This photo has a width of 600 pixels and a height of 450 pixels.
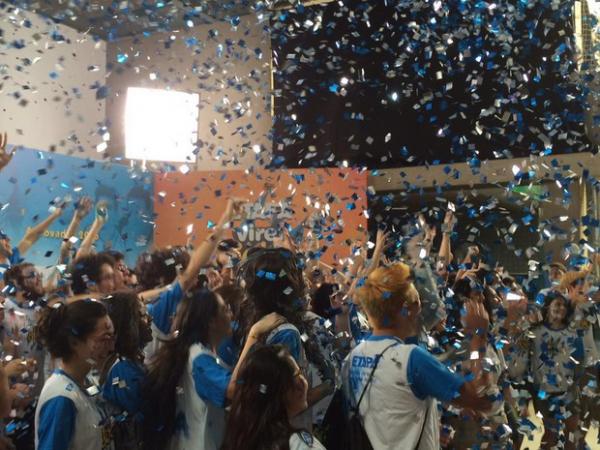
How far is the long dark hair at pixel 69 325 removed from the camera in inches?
89.7

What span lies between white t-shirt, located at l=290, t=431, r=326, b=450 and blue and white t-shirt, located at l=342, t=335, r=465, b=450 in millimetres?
471

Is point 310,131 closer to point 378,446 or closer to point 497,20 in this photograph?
point 497,20

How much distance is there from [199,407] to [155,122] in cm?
568

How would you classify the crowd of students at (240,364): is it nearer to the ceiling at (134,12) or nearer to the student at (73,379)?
the student at (73,379)

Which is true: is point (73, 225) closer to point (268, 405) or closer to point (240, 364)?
point (240, 364)

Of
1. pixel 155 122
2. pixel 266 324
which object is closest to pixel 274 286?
pixel 266 324

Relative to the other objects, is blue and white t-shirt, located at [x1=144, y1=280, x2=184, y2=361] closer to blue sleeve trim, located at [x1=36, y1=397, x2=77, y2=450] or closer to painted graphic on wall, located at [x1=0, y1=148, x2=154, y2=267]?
blue sleeve trim, located at [x1=36, y1=397, x2=77, y2=450]

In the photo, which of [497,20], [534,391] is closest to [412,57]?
[497,20]

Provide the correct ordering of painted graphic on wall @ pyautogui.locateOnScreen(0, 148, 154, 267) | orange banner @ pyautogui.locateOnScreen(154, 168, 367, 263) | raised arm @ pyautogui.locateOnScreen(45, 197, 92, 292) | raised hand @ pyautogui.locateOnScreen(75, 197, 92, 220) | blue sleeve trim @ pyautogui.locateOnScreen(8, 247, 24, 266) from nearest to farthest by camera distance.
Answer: blue sleeve trim @ pyautogui.locateOnScreen(8, 247, 24, 266), raised arm @ pyautogui.locateOnScreen(45, 197, 92, 292), raised hand @ pyautogui.locateOnScreen(75, 197, 92, 220), painted graphic on wall @ pyautogui.locateOnScreen(0, 148, 154, 267), orange banner @ pyautogui.locateOnScreen(154, 168, 367, 263)

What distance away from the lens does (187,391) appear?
8.02ft

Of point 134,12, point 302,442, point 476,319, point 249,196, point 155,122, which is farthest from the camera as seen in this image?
point 155,122

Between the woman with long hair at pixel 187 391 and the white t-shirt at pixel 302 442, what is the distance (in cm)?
54

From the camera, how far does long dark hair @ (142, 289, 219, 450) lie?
2.42 metres

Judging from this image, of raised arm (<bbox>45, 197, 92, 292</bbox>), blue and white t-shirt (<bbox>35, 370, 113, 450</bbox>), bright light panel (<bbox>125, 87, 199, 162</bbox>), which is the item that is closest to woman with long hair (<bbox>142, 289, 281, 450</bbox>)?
blue and white t-shirt (<bbox>35, 370, 113, 450</bbox>)
